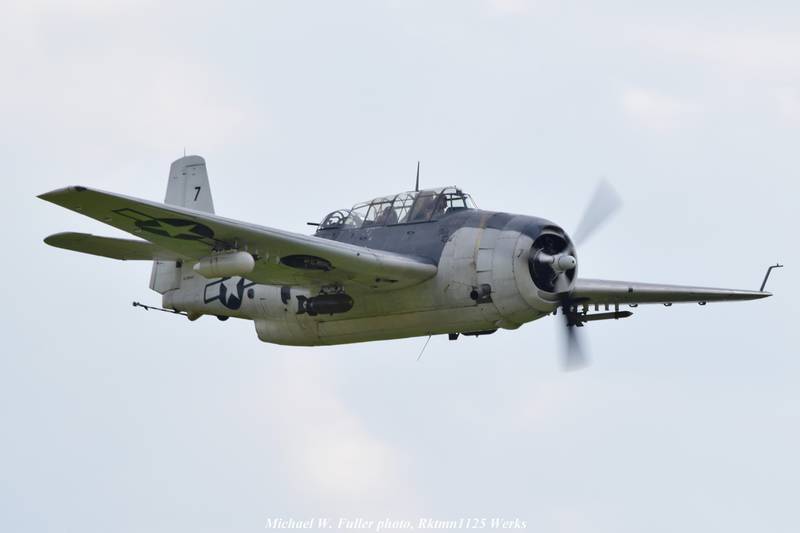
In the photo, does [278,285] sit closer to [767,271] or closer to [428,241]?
[428,241]

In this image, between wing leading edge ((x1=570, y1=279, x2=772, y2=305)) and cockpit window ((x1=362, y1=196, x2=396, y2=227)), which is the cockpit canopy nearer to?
cockpit window ((x1=362, y1=196, x2=396, y2=227))

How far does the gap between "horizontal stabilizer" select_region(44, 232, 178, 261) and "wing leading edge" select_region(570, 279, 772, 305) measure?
823 cm

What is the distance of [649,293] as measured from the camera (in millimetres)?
30422

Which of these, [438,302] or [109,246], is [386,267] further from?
[109,246]

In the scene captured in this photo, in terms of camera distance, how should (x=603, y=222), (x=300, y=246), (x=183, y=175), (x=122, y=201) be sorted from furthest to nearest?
(x=183, y=175)
(x=603, y=222)
(x=300, y=246)
(x=122, y=201)

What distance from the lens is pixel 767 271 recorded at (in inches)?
1163

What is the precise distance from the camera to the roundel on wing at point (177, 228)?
2633cm

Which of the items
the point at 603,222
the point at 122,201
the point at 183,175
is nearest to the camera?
the point at 122,201

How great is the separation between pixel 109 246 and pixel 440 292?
674 cm

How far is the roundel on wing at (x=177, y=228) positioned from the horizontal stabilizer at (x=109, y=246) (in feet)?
10.3

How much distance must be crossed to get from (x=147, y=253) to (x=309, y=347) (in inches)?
146

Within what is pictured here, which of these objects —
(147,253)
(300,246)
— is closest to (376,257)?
(300,246)

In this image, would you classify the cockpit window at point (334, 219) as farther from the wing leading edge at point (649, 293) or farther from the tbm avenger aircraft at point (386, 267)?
the wing leading edge at point (649, 293)

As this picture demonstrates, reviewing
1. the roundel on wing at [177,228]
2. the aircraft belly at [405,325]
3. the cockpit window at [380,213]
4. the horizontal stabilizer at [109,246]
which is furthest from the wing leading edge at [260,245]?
the horizontal stabilizer at [109,246]
